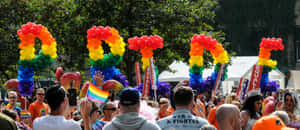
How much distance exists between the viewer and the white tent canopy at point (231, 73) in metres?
22.3

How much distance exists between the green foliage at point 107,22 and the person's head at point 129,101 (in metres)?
19.0

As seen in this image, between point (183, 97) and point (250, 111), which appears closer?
point (183, 97)

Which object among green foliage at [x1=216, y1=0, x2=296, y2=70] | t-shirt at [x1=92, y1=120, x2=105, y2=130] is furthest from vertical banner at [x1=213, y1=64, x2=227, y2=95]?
green foliage at [x1=216, y1=0, x2=296, y2=70]

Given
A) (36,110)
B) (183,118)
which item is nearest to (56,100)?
(183,118)

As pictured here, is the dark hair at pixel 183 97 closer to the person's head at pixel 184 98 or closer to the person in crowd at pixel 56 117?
the person's head at pixel 184 98

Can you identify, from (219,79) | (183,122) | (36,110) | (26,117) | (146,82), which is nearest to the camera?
(183,122)

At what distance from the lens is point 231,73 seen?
74.8 ft

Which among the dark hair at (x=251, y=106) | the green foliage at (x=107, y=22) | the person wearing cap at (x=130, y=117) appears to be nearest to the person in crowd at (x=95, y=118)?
the person wearing cap at (x=130, y=117)

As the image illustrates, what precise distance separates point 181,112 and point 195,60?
8774 mm

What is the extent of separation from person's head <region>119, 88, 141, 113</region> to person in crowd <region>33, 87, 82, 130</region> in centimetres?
60

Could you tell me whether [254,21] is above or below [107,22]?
below

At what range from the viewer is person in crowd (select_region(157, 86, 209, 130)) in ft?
15.3

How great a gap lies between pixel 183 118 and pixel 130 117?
68 centimetres

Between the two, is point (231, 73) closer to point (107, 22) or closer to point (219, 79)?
point (107, 22)
